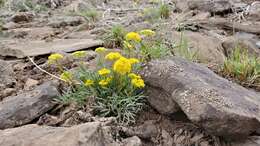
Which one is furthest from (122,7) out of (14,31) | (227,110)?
(227,110)

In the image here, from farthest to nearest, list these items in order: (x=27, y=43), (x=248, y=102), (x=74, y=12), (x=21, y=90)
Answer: (x=74, y=12) → (x=27, y=43) → (x=21, y=90) → (x=248, y=102)

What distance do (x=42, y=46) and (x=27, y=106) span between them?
75.3 inches

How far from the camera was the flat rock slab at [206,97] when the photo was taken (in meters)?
2.45

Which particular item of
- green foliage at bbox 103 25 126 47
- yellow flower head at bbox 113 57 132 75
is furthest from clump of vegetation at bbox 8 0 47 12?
yellow flower head at bbox 113 57 132 75

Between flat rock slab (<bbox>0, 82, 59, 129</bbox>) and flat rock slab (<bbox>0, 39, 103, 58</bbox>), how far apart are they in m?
1.40

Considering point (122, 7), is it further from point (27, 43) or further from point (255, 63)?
point (255, 63)

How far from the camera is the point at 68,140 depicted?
7.37 feet

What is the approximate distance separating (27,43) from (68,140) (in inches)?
118

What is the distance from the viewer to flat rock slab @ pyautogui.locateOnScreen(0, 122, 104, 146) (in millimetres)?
2219

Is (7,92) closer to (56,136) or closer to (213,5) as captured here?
(56,136)

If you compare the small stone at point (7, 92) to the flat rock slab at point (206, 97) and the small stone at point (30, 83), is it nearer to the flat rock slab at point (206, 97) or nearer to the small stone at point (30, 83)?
the small stone at point (30, 83)

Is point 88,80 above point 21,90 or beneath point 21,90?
above

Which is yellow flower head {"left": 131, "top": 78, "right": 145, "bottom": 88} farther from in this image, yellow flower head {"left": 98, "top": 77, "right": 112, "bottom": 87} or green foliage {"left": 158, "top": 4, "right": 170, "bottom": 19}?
green foliage {"left": 158, "top": 4, "right": 170, "bottom": 19}

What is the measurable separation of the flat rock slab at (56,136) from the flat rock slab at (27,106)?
374 millimetres
